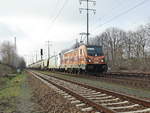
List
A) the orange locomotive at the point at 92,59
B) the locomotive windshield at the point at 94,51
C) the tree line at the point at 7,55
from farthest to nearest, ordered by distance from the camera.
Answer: the tree line at the point at 7,55, the locomotive windshield at the point at 94,51, the orange locomotive at the point at 92,59

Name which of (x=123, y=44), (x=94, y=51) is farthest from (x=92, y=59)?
(x=123, y=44)

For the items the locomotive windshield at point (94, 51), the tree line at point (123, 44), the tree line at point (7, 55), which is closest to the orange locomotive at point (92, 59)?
the locomotive windshield at point (94, 51)

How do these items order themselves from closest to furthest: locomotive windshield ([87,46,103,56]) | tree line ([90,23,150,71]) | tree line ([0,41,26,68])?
1. locomotive windshield ([87,46,103,56])
2. tree line ([90,23,150,71])
3. tree line ([0,41,26,68])

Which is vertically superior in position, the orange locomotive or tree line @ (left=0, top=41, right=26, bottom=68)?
tree line @ (left=0, top=41, right=26, bottom=68)

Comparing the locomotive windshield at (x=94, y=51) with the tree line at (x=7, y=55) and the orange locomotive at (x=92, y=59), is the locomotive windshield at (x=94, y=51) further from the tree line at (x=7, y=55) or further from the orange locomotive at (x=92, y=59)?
the tree line at (x=7, y=55)

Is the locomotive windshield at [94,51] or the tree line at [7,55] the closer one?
the locomotive windshield at [94,51]

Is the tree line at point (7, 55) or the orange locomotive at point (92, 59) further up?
the tree line at point (7, 55)

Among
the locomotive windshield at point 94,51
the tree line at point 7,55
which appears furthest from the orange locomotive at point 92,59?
the tree line at point 7,55

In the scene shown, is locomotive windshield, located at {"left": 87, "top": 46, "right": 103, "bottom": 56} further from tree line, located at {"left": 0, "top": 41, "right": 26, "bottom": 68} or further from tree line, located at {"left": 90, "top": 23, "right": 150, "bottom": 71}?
tree line, located at {"left": 0, "top": 41, "right": 26, "bottom": 68}

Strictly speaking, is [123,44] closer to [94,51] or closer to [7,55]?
[7,55]

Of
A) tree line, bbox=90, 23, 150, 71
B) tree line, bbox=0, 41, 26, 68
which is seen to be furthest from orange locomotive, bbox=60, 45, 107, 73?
tree line, bbox=0, 41, 26, 68

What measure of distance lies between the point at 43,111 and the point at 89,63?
18.0 meters

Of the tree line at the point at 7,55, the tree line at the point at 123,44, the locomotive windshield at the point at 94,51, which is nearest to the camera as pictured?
the locomotive windshield at the point at 94,51

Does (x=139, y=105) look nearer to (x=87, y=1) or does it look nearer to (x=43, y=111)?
(x=43, y=111)
